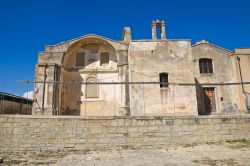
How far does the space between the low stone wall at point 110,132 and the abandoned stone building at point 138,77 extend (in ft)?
16.0

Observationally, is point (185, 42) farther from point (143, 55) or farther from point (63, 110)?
point (63, 110)

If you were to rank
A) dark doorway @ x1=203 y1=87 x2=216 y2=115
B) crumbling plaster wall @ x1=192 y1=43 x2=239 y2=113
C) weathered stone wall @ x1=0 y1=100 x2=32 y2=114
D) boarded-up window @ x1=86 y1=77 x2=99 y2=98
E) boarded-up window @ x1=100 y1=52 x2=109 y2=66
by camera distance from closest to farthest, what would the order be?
weathered stone wall @ x1=0 y1=100 x2=32 y2=114 → boarded-up window @ x1=86 y1=77 x2=99 y2=98 → crumbling plaster wall @ x1=192 y1=43 x2=239 y2=113 → dark doorway @ x1=203 y1=87 x2=216 y2=115 → boarded-up window @ x1=100 y1=52 x2=109 y2=66

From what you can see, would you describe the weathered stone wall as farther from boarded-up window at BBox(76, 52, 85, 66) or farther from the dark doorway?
the dark doorway

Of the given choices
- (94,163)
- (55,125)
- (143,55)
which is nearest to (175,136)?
(94,163)

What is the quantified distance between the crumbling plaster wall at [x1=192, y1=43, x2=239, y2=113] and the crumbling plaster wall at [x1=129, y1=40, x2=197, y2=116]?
416cm

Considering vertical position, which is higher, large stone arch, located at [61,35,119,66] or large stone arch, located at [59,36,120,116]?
large stone arch, located at [61,35,119,66]

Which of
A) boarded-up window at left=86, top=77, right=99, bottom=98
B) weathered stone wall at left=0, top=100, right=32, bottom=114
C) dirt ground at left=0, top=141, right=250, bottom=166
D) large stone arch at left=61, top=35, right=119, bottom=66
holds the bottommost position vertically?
dirt ground at left=0, top=141, right=250, bottom=166

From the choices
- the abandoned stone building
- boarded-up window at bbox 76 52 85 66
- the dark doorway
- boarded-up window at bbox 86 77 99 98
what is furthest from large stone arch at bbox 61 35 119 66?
the dark doorway

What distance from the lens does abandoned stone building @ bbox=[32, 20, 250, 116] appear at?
16.1m

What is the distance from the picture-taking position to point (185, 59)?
668 inches

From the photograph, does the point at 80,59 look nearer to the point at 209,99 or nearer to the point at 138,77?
the point at 138,77

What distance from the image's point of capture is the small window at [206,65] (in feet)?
68.4

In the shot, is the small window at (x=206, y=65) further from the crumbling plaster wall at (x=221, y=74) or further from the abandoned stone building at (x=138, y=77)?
the crumbling plaster wall at (x=221, y=74)

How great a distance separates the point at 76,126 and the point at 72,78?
10.9 metres
